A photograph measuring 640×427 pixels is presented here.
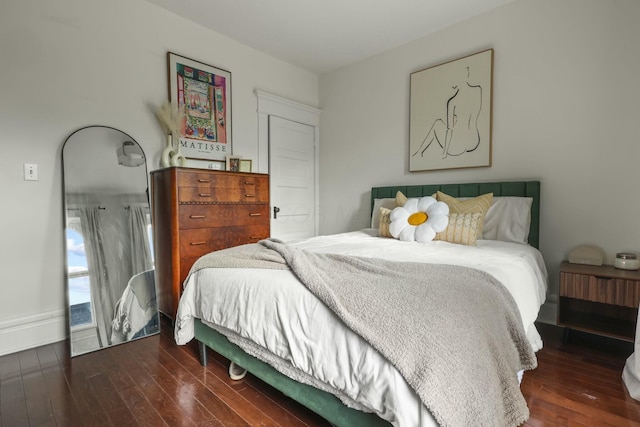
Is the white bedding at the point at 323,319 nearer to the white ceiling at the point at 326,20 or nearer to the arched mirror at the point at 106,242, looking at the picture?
the arched mirror at the point at 106,242

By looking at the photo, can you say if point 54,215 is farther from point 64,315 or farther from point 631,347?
point 631,347

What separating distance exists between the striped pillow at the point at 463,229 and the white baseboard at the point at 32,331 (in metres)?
2.84

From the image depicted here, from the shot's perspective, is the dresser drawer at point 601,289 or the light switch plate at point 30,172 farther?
the light switch plate at point 30,172

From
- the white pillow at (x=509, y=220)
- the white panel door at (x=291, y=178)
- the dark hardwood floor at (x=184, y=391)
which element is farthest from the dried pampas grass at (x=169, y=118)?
the white pillow at (x=509, y=220)

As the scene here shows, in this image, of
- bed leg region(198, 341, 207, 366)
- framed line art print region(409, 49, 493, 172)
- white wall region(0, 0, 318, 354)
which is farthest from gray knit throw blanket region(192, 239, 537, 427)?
white wall region(0, 0, 318, 354)

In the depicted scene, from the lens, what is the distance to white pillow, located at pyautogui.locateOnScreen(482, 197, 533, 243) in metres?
2.48

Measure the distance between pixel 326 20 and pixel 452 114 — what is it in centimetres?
147

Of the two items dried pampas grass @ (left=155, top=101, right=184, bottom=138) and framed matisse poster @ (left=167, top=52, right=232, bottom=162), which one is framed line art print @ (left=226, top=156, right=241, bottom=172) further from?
dried pampas grass @ (left=155, top=101, right=184, bottom=138)

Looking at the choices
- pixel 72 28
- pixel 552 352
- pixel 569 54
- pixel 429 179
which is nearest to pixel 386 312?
pixel 552 352

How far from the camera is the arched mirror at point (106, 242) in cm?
224

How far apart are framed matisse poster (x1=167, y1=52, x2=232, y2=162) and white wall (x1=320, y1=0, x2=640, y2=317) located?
1.95m

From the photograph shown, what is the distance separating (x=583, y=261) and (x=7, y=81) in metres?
4.16

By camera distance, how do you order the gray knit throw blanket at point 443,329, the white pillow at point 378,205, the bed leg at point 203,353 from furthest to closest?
the white pillow at point 378,205
the bed leg at point 203,353
the gray knit throw blanket at point 443,329

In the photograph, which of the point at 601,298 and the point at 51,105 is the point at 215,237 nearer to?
the point at 51,105
